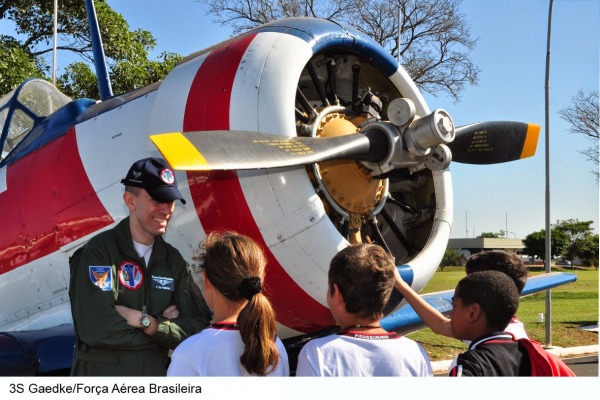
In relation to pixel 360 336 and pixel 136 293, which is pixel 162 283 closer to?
pixel 136 293

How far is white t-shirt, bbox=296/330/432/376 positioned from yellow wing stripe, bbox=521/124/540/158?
3.00 m

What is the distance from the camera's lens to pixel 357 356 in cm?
206

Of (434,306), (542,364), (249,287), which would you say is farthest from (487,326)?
(434,306)

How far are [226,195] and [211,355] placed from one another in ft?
5.33

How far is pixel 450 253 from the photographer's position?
1930 inches

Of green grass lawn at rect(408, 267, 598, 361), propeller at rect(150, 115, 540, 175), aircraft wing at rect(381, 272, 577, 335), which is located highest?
propeller at rect(150, 115, 540, 175)

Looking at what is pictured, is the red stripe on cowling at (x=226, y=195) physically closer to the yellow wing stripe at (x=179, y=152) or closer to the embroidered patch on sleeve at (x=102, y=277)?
the yellow wing stripe at (x=179, y=152)

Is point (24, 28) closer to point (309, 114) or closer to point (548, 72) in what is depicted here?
point (548, 72)

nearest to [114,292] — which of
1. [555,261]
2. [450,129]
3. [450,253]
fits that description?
[450,129]

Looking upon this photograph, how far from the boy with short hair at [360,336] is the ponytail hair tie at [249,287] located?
0.23 meters

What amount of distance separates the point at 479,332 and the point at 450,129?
159cm

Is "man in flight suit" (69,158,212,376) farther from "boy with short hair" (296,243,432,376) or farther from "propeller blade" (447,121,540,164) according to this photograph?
"propeller blade" (447,121,540,164)

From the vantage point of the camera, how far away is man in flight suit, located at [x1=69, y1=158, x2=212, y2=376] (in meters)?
2.55

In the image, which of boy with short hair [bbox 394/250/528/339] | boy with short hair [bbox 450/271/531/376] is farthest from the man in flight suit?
boy with short hair [bbox 450/271/531/376]
